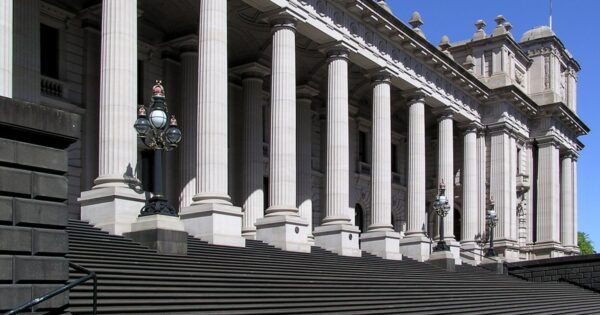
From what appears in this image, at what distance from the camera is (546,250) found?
5172 centimetres

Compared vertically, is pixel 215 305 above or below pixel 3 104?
below

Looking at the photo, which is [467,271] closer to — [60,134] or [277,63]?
[277,63]

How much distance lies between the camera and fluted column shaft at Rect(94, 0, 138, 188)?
68.7 feet

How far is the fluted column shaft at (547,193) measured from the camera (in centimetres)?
5216

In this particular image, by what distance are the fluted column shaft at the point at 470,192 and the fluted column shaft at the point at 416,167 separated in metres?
7.38

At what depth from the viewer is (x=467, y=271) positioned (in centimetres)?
3800

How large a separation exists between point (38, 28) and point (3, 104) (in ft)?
58.5

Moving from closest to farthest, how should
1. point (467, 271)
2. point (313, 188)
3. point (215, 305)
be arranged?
point (215, 305) < point (467, 271) < point (313, 188)

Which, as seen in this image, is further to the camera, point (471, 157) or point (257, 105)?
point (471, 157)

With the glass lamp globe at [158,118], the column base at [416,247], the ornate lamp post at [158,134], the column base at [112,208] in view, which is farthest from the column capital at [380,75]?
the glass lamp globe at [158,118]

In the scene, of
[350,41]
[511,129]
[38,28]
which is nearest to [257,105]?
[350,41]

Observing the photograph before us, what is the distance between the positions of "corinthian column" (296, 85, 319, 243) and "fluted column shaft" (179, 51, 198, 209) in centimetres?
865

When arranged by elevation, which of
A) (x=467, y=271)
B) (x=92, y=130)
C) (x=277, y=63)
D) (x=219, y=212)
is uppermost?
(x=277, y=63)

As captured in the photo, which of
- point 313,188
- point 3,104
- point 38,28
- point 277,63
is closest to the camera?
point 3,104
